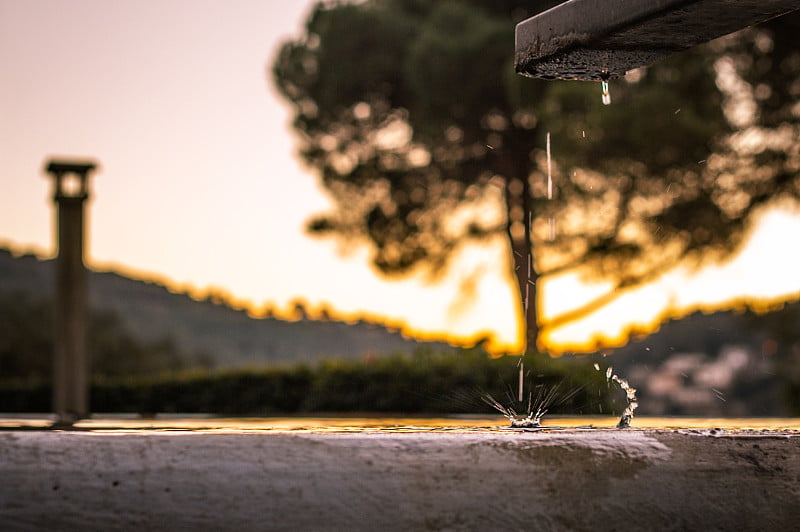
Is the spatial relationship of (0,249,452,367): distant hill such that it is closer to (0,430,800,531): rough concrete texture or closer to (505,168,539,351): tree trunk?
(505,168,539,351): tree trunk

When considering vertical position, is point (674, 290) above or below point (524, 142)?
below

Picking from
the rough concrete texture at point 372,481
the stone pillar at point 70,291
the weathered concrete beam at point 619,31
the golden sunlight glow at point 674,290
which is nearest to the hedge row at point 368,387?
the stone pillar at point 70,291

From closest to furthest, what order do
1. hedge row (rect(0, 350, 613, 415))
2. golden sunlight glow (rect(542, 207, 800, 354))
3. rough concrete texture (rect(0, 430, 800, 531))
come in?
rough concrete texture (rect(0, 430, 800, 531)) < hedge row (rect(0, 350, 613, 415)) < golden sunlight glow (rect(542, 207, 800, 354))

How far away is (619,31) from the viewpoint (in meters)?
2.02

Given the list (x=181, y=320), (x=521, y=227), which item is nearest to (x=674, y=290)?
Answer: (x=521, y=227)

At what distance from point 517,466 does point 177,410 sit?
9.00 metres

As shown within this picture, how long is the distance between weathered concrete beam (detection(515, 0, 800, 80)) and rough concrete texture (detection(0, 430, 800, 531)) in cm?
87

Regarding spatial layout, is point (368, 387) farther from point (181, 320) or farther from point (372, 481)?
point (181, 320)

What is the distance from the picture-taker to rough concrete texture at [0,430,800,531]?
1538 millimetres

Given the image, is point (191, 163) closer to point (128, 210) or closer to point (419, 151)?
point (128, 210)

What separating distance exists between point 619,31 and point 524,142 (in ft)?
40.7

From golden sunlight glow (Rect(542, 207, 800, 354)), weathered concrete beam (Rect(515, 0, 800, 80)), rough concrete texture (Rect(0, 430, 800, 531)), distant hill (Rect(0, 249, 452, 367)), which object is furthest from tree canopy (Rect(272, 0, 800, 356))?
distant hill (Rect(0, 249, 452, 367))

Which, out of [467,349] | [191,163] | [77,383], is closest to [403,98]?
[191,163]

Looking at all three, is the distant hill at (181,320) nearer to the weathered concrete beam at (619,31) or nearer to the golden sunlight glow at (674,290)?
the golden sunlight glow at (674,290)
